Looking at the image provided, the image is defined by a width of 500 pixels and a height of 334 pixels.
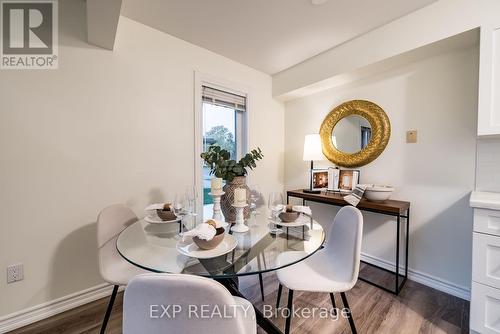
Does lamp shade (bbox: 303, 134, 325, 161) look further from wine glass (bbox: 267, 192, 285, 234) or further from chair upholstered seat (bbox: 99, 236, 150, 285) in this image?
chair upholstered seat (bbox: 99, 236, 150, 285)

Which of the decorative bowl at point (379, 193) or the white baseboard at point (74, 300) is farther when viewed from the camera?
the decorative bowl at point (379, 193)

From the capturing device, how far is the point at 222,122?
266cm

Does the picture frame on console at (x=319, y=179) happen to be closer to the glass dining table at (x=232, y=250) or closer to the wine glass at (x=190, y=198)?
the glass dining table at (x=232, y=250)

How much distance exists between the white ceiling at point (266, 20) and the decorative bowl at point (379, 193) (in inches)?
58.4

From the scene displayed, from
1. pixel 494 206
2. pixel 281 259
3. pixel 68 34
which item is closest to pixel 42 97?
pixel 68 34

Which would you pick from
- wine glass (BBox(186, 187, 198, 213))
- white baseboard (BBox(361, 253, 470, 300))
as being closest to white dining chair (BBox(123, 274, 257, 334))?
wine glass (BBox(186, 187, 198, 213))

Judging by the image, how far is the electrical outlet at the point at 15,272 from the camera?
1.45 metres

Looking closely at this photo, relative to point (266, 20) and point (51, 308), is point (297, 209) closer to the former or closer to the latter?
point (266, 20)

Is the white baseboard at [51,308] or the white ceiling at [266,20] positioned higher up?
the white ceiling at [266,20]

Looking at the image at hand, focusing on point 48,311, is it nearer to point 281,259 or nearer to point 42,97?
point 42,97

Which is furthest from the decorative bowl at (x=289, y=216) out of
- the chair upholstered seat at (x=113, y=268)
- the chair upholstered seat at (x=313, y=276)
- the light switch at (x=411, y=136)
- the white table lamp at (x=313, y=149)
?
the light switch at (x=411, y=136)

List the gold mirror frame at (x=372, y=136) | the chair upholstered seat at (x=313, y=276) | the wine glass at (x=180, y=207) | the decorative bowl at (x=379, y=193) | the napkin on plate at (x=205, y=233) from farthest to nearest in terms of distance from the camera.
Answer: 1. the gold mirror frame at (x=372, y=136)
2. the decorative bowl at (x=379, y=193)
3. the wine glass at (x=180, y=207)
4. the chair upholstered seat at (x=313, y=276)
5. the napkin on plate at (x=205, y=233)

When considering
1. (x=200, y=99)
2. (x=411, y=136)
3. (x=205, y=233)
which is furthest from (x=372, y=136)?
(x=205, y=233)

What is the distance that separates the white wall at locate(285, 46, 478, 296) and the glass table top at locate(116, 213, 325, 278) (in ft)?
4.21
